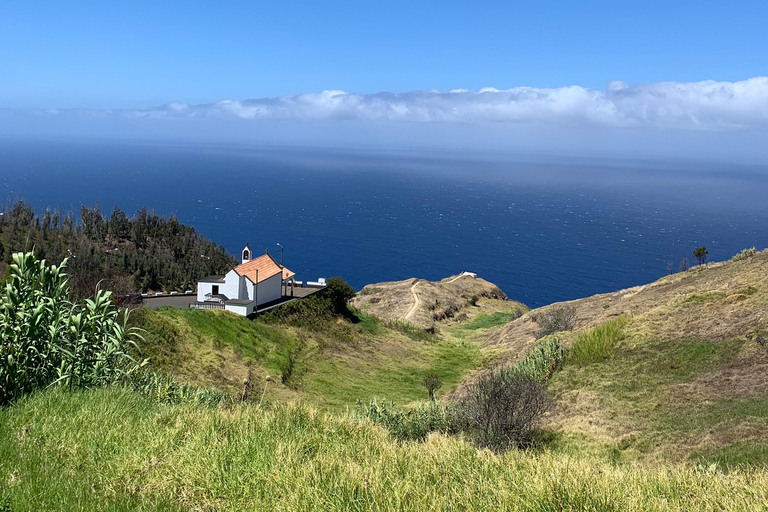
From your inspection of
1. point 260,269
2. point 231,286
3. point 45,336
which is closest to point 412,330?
point 260,269

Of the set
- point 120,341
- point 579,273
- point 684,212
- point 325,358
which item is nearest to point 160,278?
point 325,358

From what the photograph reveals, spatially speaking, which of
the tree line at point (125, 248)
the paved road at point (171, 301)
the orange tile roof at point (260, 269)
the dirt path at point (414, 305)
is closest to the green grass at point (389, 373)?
the orange tile roof at point (260, 269)

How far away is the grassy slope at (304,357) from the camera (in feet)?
94.5

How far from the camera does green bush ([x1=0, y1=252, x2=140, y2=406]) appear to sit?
7922 mm

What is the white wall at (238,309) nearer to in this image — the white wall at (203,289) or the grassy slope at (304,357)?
the grassy slope at (304,357)

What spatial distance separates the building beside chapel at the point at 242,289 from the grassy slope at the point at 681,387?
22.8m

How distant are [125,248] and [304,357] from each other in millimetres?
62929

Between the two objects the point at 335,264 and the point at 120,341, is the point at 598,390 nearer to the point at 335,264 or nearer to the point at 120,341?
the point at 120,341

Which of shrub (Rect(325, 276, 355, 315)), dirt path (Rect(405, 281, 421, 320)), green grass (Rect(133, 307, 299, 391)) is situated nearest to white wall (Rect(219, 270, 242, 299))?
green grass (Rect(133, 307, 299, 391))

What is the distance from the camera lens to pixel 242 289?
42906mm

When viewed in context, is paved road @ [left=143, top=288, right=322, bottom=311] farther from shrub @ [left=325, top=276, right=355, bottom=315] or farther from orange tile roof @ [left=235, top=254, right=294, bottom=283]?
orange tile roof @ [left=235, top=254, right=294, bottom=283]

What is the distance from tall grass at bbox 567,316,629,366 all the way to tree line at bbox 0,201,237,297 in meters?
31.7

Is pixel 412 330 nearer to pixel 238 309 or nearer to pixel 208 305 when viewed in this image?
pixel 238 309

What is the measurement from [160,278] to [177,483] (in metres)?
67.2
